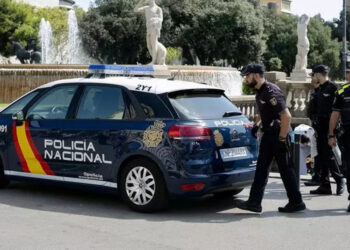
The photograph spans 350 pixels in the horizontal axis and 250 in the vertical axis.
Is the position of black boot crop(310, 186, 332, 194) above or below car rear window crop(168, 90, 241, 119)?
below

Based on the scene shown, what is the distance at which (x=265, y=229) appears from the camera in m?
6.61

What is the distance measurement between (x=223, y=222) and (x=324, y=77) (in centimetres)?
287

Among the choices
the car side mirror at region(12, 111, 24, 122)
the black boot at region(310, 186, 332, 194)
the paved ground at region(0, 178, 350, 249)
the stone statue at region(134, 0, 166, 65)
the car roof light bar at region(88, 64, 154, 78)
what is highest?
the stone statue at region(134, 0, 166, 65)

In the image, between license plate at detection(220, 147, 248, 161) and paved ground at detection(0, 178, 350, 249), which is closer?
paved ground at detection(0, 178, 350, 249)

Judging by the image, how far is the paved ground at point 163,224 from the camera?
5.98 metres

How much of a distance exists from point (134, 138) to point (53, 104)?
1.55 m

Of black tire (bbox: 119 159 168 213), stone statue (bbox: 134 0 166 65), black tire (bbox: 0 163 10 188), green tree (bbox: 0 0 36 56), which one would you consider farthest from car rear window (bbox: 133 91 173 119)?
green tree (bbox: 0 0 36 56)

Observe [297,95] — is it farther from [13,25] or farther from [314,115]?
[13,25]

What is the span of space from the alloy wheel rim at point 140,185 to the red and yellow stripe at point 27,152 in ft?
4.45

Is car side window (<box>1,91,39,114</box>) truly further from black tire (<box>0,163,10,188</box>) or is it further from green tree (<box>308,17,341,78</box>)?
green tree (<box>308,17,341,78</box>)

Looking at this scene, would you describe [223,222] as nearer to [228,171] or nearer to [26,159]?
[228,171]

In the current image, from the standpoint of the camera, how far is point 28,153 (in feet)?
27.3

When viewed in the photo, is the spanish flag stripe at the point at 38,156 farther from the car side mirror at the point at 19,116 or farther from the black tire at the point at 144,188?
the black tire at the point at 144,188

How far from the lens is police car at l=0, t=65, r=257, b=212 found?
707cm
